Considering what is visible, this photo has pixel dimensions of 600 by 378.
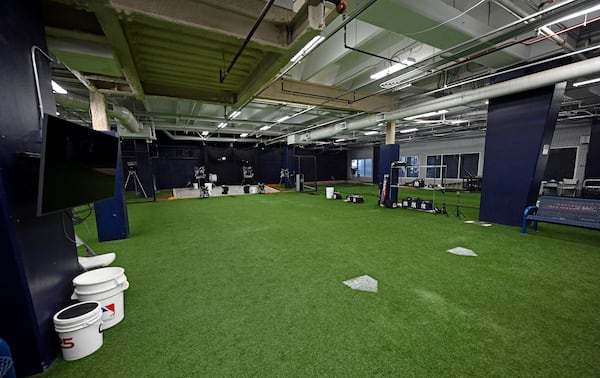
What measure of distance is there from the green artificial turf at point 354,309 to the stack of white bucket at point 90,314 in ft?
0.27

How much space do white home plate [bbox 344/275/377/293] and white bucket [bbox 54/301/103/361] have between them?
231cm

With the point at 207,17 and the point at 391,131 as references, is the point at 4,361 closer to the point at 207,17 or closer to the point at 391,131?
the point at 207,17

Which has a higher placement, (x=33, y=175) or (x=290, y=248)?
(x=33, y=175)

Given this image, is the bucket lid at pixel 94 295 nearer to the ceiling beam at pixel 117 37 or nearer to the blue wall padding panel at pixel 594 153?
the ceiling beam at pixel 117 37

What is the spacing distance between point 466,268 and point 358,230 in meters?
2.10

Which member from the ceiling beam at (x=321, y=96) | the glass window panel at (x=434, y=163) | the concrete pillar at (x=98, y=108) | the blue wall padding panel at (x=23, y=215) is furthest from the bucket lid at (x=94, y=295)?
the glass window panel at (x=434, y=163)

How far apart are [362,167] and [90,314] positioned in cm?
2027

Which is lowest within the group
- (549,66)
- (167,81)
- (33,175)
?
(33,175)

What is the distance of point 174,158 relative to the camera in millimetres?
14531

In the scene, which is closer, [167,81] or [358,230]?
[167,81]

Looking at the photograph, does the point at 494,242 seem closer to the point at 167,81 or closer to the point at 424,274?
the point at 424,274

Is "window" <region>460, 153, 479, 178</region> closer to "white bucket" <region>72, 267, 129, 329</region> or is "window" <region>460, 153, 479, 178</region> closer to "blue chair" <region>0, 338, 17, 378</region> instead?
"white bucket" <region>72, 267, 129, 329</region>

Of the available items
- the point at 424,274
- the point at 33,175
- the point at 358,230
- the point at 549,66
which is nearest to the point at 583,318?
the point at 424,274

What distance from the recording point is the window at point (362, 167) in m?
19.4
